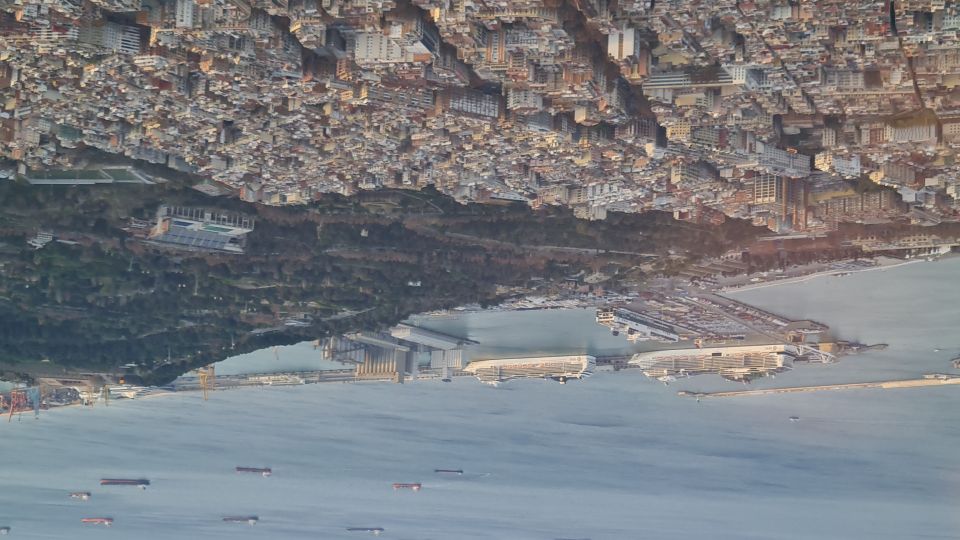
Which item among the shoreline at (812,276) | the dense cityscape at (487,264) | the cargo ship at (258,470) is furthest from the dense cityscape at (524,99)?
the cargo ship at (258,470)

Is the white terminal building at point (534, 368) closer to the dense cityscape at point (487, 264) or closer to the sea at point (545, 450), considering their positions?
the dense cityscape at point (487, 264)

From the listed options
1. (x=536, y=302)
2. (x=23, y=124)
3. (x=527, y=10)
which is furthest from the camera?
(x=536, y=302)

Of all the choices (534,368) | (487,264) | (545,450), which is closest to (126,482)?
(545,450)

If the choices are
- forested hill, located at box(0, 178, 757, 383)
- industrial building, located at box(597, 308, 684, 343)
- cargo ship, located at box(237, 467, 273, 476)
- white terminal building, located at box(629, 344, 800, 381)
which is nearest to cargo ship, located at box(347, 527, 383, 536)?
cargo ship, located at box(237, 467, 273, 476)

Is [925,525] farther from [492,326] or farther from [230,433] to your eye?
[230,433]

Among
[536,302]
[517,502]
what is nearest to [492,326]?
[536,302]
